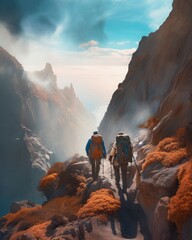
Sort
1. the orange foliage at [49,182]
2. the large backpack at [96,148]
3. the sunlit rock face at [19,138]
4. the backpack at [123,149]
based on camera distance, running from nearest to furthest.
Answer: the backpack at [123,149] → the large backpack at [96,148] → the orange foliage at [49,182] → the sunlit rock face at [19,138]

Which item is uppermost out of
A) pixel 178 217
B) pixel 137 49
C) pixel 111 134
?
pixel 137 49

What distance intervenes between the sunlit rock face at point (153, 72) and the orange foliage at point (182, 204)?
1822 centimetres

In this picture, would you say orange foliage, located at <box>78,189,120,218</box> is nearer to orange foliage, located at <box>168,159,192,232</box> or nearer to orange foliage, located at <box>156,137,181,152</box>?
orange foliage, located at <box>156,137,181,152</box>

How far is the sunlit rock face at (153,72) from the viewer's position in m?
38.0

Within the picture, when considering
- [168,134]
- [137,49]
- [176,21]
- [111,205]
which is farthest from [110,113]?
[111,205]

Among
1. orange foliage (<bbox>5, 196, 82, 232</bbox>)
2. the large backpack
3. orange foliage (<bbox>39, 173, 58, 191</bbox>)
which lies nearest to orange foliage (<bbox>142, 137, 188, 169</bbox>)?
the large backpack

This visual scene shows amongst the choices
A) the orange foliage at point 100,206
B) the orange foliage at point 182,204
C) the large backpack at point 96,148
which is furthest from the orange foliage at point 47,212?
the orange foliage at point 182,204

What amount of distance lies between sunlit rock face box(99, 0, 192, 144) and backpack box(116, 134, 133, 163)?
39.8 ft

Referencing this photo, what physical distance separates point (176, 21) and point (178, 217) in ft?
114

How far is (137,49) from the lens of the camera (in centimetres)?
5631

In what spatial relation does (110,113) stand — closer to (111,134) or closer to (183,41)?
(111,134)

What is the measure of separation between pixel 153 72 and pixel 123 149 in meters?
28.5

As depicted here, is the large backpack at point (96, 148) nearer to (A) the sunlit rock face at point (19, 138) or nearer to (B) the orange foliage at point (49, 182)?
(B) the orange foliage at point (49, 182)

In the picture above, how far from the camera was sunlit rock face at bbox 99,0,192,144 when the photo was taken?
38.0 metres
